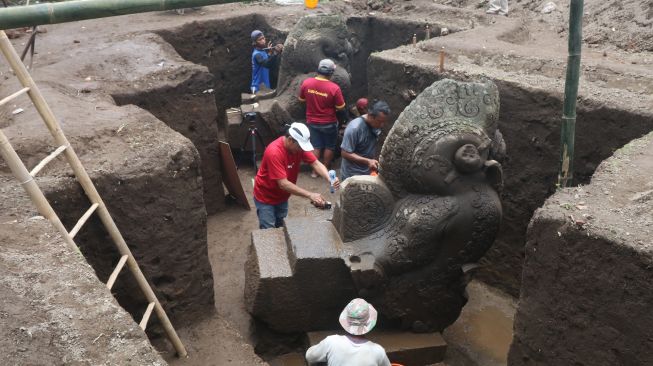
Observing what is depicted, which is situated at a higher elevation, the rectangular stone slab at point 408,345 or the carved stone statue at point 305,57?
the carved stone statue at point 305,57

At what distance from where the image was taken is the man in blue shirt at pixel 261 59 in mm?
9398

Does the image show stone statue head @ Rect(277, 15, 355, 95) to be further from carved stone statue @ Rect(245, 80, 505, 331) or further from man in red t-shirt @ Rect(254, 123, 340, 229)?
carved stone statue @ Rect(245, 80, 505, 331)

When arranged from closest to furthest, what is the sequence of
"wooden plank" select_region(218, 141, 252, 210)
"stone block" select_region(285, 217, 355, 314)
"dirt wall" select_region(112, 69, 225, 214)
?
1. "stone block" select_region(285, 217, 355, 314)
2. "dirt wall" select_region(112, 69, 225, 214)
3. "wooden plank" select_region(218, 141, 252, 210)

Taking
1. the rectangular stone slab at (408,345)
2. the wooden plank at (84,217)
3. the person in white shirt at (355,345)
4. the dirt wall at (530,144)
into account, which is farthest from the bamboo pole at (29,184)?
the dirt wall at (530,144)

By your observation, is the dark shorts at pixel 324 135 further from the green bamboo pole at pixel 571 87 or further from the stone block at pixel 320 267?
the green bamboo pole at pixel 571 87

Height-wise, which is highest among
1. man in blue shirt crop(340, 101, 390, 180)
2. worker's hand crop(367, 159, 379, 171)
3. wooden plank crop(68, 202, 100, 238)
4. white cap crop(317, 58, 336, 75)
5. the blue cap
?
the blue cap

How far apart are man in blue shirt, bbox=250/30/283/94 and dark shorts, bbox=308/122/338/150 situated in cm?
190

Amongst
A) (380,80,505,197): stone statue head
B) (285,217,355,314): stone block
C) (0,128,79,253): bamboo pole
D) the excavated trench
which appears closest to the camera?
(0,128,79,253): bamboo pole

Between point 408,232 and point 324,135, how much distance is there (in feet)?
12.9

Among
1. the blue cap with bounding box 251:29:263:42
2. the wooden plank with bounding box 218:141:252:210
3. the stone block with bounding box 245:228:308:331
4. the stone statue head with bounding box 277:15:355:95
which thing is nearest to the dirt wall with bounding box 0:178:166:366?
the stone block with bounding box 245:228:308:331

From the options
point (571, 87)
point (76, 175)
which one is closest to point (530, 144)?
point (571, 87)

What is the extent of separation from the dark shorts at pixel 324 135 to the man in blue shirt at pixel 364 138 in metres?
1.74

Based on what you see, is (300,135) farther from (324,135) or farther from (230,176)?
(324,135)

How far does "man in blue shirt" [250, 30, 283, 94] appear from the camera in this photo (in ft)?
30.8
